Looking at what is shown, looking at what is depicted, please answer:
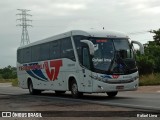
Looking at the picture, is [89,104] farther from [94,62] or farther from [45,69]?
[45,69]

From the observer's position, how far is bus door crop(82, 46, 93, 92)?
2080cm

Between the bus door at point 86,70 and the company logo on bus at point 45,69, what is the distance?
3240 mm

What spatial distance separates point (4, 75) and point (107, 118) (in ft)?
354

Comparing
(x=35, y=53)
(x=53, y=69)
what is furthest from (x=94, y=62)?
(x=35, y=53)

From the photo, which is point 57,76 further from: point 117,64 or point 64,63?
point 117,64

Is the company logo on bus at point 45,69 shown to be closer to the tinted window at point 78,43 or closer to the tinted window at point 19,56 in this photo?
the tinted window at point 19,56

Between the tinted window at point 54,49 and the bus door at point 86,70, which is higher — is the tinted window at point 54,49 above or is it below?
above

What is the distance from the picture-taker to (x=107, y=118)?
42.3ft

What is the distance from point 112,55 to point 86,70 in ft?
4.87

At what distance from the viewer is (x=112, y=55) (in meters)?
20.8

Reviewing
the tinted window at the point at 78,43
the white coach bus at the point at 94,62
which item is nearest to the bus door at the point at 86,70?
the white coach bus at the point at 94,62

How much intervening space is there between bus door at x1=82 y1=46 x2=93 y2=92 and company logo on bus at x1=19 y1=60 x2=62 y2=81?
128 inches

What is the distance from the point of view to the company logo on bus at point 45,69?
24.9 metres

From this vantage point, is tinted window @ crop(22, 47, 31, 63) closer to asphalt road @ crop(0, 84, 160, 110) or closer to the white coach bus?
the white coach bus
